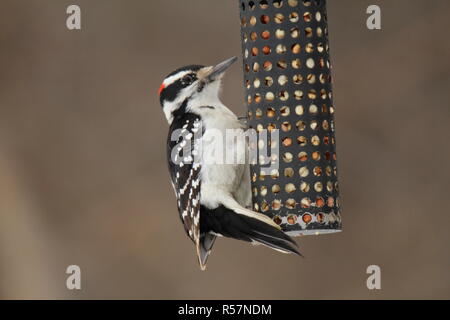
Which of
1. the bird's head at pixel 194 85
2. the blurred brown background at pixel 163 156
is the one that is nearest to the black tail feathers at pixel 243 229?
the bird's head at pixel 194 85

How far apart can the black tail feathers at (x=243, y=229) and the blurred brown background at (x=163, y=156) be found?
186 cm

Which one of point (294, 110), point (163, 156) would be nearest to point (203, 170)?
point (294, 110)

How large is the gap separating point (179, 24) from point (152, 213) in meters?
1.23

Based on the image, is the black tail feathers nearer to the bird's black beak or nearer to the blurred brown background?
the bird's black beak

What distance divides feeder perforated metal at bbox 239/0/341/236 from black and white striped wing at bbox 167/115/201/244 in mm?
313

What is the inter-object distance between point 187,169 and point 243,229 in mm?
479

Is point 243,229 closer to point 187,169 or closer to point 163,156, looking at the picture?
point 187,169

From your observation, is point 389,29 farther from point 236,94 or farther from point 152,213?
point 152,213

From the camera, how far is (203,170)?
4.27m

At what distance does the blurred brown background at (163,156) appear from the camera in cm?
593

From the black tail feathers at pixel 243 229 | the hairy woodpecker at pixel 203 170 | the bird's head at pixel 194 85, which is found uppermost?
the bird's head at pixel 194 85

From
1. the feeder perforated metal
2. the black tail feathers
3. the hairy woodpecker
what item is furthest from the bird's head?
the black tail feathers

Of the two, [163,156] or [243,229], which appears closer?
[243,229]

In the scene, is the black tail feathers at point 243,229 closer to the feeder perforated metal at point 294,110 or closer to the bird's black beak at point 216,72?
the feeder perforated metal at point 294,110
